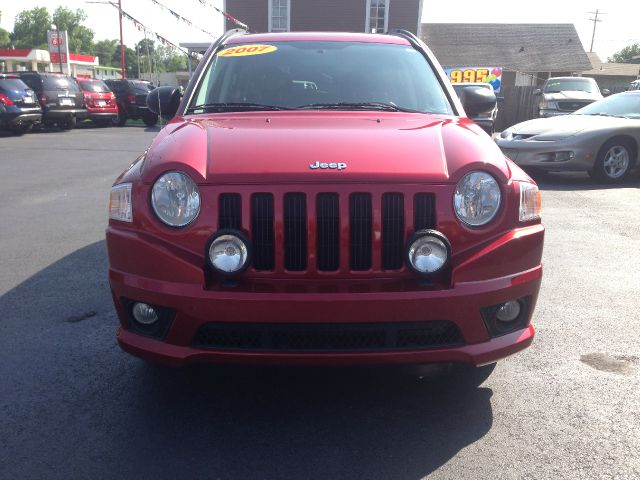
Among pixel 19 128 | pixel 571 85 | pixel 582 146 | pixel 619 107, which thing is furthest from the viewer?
pixel 571 85

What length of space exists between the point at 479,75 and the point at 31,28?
317ft

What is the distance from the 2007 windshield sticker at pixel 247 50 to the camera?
14.3ft

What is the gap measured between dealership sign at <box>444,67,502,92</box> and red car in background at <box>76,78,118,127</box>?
1304 cm

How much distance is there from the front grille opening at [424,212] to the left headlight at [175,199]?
3.06 ft

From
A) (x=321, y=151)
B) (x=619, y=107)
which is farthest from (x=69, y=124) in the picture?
(x=321, y=151)

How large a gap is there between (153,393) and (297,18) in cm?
2950

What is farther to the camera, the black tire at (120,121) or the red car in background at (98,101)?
the black tire at (120,121)

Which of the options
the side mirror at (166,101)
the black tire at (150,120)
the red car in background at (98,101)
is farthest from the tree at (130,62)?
the side mirror at (166,101)

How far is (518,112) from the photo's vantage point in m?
25.4

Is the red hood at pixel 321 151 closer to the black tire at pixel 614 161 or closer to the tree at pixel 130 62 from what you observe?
the black tire at pixel 614 161

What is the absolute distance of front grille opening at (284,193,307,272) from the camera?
2691 mm

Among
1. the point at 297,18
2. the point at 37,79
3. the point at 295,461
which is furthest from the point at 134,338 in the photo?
the point at 297,18

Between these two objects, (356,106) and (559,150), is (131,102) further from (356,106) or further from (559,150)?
(356,106)

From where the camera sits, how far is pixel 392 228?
8.94 feet
